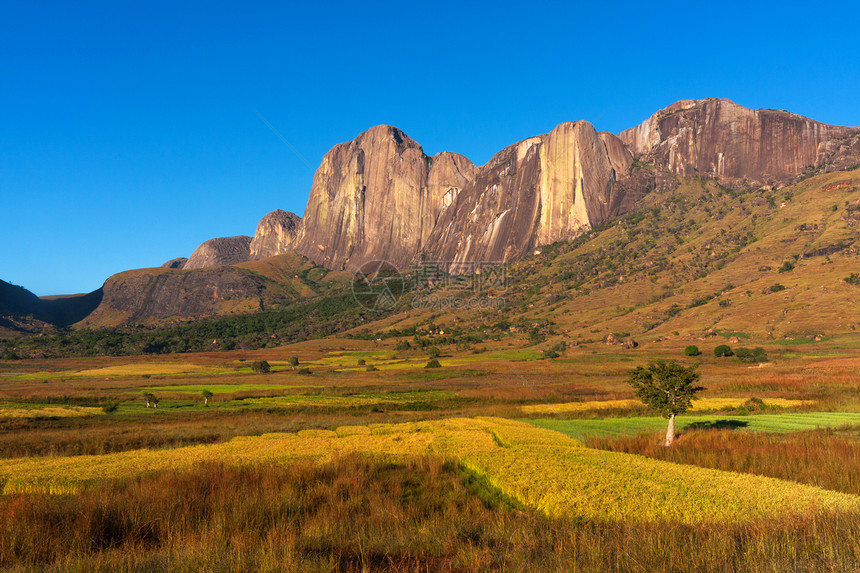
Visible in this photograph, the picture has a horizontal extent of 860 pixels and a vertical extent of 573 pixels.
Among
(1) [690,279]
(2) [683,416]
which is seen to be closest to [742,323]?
(1) [690,279]

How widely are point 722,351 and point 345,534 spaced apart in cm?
10268

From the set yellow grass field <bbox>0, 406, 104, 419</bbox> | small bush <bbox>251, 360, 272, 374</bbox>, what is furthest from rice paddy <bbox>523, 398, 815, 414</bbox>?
small bush <bbox>251, 360, 272, 374</bbox>

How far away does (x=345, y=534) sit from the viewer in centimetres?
1097

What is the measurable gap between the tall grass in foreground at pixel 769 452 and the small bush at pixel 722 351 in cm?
7385

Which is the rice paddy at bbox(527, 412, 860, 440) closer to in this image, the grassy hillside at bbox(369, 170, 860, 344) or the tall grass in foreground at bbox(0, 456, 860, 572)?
the tall grass in foreground at bbox(0, 456, 860, 572)

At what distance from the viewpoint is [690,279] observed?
150 meters

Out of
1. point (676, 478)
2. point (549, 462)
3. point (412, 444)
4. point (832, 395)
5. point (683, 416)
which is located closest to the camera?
point (676, 478)

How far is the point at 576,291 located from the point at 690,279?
38.1 metres

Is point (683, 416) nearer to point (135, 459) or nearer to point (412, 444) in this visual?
point (412, 444)

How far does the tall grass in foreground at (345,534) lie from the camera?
8.13 metres

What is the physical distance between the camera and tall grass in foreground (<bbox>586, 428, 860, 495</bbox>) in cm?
1748

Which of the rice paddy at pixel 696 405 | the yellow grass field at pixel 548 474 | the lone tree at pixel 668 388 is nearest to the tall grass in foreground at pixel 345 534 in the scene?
the yellow grass field at pixel 548 474

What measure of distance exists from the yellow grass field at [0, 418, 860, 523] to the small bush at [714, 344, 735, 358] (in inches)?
3269

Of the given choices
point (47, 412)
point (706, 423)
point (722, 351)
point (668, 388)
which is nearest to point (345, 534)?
point (668, 388)
